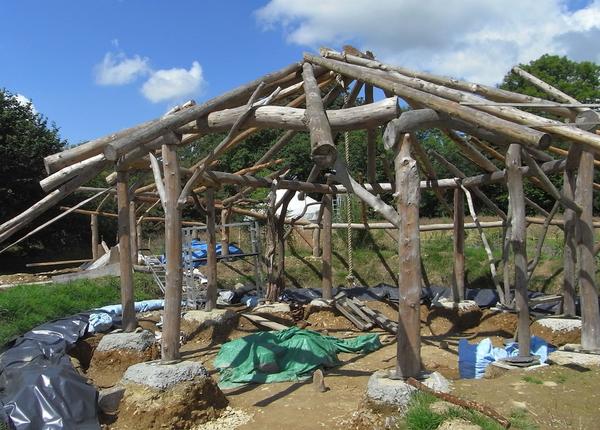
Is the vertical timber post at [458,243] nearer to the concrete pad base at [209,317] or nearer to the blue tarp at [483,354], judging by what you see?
the blue tarp at [483,354]

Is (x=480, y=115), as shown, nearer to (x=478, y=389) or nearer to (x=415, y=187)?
(x=415, y=187)

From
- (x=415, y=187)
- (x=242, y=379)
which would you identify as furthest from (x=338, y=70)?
(x=242, y=379)

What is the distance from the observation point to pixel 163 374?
19.2 feet

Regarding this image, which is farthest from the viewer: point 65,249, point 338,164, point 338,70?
point 65,249

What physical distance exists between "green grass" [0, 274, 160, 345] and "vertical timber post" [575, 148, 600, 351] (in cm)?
708

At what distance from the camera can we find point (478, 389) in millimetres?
4902

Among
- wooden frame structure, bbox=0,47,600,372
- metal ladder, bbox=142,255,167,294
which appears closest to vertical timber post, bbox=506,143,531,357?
wooden frame structure, bbox=0,47,600,372

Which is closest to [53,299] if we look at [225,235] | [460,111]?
[225,235]

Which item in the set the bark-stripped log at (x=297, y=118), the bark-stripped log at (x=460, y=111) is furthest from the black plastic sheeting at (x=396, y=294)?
the bark-stripped log at (x=297, y=118)

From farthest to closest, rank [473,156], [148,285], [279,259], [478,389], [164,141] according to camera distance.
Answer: [148,285] → [279,259] → [473,156] → [164,141] → [478,389]

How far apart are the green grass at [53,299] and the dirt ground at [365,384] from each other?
135cm

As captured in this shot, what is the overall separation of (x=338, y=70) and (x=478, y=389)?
418cm

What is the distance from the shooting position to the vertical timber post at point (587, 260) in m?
6.41

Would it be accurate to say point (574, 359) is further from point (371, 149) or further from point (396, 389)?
point (371, 149)
